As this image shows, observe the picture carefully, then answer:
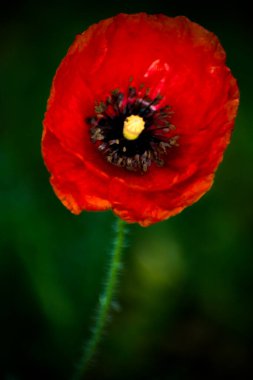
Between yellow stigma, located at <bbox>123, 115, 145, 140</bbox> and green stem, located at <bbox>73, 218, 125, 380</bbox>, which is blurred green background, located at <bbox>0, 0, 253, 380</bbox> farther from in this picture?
yellow stigma, located at <bbox>123, 115, 145, 140</bbox>

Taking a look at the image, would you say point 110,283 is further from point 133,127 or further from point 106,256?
point 106,256

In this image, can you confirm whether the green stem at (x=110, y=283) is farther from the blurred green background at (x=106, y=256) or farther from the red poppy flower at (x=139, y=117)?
the blurred green background at (x=106, y=256)

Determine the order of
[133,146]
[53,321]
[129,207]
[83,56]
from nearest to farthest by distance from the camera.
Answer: [129,207]
[83,56]
[133,146]
[53,321]

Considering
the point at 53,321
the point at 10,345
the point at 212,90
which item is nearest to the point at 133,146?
the point at 212,90

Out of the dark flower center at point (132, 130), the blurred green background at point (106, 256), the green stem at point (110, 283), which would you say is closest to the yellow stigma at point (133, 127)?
the dark flower center at point (132, 130)

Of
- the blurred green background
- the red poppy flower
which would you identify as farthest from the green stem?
the blurred green background

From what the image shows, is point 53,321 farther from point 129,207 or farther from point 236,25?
point 236,25

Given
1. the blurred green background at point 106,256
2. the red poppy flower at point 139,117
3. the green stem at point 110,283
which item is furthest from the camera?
the blurred green background at point 106,256
